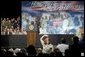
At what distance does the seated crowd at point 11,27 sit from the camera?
8234 millimetres

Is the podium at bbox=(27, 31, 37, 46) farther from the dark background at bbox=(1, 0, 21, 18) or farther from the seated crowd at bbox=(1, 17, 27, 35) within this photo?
A: the dark background at bbox=(1, 0, 21, 18)

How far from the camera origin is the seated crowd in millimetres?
8234

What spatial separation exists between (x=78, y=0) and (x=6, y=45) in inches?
94.1

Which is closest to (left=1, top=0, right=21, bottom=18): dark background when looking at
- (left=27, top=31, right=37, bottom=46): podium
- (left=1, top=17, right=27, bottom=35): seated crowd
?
(left=1, top=17, right=27, bottom=35): seated crowd

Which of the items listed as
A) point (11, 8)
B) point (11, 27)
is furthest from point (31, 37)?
point (11, 8)

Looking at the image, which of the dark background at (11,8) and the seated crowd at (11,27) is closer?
the dark background at (11,8)

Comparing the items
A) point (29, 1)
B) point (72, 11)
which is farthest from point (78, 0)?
point (29, 1)

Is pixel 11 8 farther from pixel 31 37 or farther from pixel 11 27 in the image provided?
pixel 31 37

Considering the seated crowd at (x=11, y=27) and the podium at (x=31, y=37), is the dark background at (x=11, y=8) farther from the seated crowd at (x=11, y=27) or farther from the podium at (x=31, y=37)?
the podium at (x=31, y=37)

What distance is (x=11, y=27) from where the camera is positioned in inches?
330

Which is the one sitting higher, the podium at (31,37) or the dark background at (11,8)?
the dark background at (11,8)

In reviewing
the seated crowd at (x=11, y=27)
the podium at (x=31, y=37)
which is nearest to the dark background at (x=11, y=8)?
the seated crowd at (x=11, y=27)

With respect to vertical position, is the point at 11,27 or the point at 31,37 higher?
the point at 11,27

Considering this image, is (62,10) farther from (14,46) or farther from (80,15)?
(14,46)
